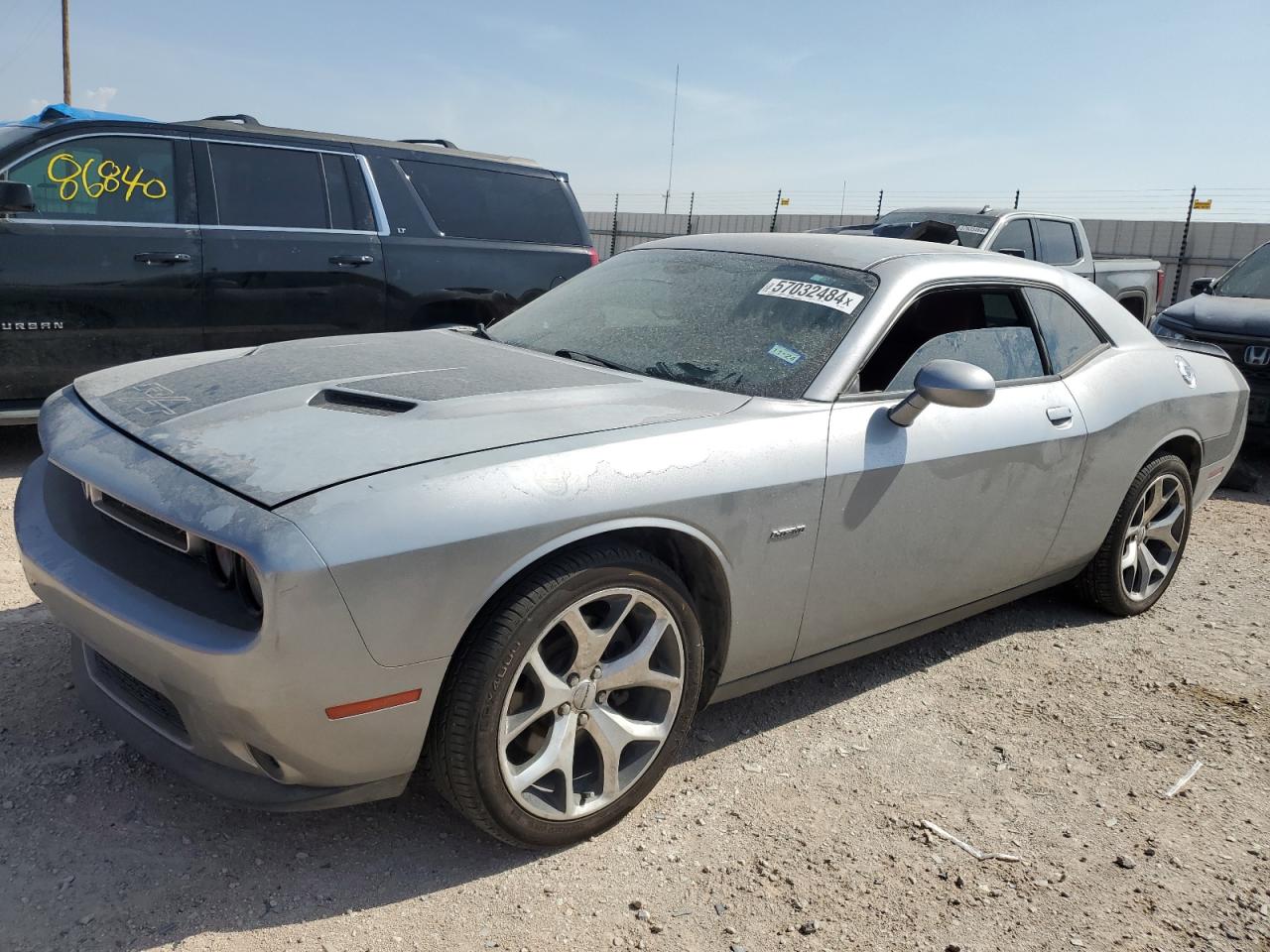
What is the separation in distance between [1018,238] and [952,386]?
8.31 m

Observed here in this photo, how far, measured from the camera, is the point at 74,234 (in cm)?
529

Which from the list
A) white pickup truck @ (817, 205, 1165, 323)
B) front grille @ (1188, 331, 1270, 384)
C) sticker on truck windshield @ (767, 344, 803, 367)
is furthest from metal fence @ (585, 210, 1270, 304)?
sticker on truck windshield @ (767, 344, 803, 367)

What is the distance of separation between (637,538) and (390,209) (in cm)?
431

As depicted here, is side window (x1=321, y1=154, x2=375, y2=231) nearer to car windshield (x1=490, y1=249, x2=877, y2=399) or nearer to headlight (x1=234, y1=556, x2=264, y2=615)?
car windshield (x1=490, y1=249, x2=877, y2=399)

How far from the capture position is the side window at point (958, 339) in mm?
3254

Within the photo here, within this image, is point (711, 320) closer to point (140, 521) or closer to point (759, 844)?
point (759, 844)

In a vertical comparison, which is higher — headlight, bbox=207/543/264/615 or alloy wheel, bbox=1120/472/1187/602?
headlight, bbox=207/543/264/615

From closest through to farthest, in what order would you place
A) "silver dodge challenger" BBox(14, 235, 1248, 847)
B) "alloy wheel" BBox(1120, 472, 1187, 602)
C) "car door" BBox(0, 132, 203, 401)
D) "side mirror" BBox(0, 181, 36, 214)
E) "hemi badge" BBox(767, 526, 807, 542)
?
1. "silver dodge challenger" BBox(14, 235, 1248, 847)
2. "hemi badge" BBox(767, 526, 807, 542)
3. "alloy wheel" BBox(1120, 472, 1187, 602)
4. "side mirror" BBox(0, 181, 36, 214)
5. "car door" BBox(0, 132, 203, 401)

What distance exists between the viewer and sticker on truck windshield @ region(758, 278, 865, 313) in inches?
128

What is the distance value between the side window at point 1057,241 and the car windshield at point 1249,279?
1.91m

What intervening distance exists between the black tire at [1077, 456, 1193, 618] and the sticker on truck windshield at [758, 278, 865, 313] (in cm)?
170

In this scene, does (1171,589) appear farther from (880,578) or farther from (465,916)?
(465,916)

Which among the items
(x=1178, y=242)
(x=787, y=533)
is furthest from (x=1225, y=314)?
(x=1178, y=242)

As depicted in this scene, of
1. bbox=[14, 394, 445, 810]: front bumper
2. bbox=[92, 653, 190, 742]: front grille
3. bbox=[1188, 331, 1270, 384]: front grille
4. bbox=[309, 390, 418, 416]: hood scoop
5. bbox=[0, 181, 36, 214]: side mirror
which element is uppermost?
bbox=[0, 181, 36, 214]: side mirror
